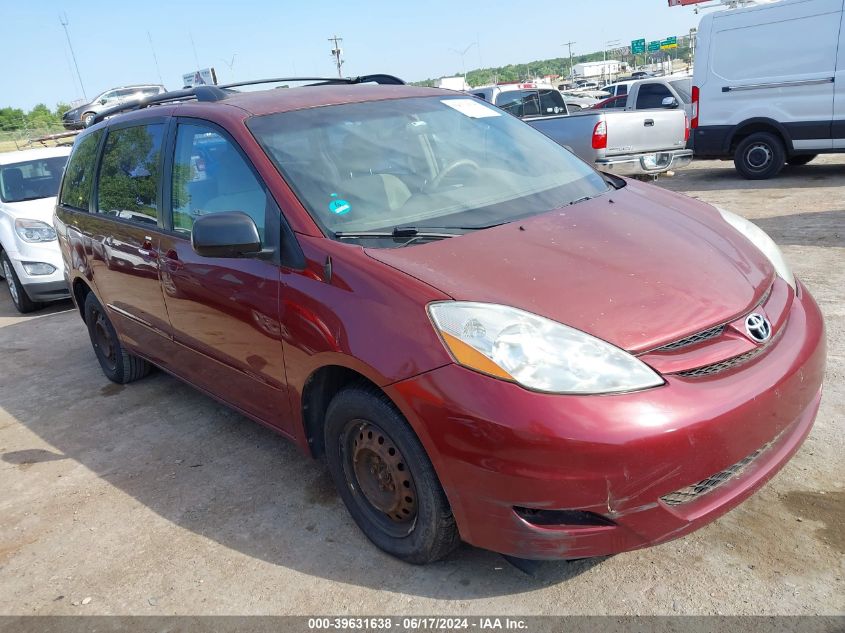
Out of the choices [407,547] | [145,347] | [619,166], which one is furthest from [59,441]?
[619,166]

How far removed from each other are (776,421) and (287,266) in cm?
185

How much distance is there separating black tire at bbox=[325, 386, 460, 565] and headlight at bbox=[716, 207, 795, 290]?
1.68 meters

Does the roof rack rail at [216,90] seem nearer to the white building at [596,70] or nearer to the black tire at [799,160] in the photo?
the black tire at [799,160]

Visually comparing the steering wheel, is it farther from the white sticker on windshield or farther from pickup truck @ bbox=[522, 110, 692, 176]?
pickup truck @ bbox=[522, 110, 692, 176]

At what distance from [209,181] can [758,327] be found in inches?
96.6

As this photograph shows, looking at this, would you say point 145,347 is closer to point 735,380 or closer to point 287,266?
point 287,266

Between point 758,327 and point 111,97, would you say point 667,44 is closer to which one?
point 111,97

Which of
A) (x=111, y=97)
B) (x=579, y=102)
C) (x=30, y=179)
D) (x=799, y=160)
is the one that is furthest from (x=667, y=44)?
(x=30, y=179)

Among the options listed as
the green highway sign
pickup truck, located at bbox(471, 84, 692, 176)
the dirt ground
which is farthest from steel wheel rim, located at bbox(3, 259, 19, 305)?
the green highway sign

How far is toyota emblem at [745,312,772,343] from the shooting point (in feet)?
7.51

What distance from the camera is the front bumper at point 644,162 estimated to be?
Result: 9.16 m

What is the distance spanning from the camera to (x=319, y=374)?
269 cm

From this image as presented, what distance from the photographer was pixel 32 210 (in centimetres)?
744

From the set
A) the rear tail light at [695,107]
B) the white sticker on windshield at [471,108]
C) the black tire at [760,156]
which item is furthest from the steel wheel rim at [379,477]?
the rear tail light at [695,107]
